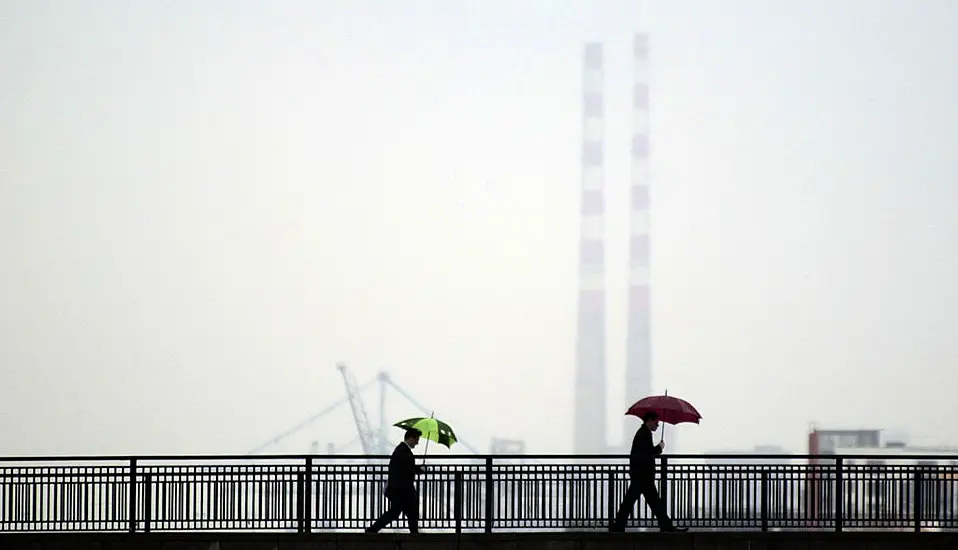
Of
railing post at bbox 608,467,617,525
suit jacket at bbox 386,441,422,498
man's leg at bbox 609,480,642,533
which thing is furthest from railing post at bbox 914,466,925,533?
suit jacket at bbox 386,441,422,498

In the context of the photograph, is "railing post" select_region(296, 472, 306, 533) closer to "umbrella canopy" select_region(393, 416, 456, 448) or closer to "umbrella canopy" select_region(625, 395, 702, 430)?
"umbrella canopy" select_region(393, 416, 456, 448)

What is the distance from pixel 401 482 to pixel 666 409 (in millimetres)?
4392

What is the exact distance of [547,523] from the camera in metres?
23.5

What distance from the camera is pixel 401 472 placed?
2288 centimetres

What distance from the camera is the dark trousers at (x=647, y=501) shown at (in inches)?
913

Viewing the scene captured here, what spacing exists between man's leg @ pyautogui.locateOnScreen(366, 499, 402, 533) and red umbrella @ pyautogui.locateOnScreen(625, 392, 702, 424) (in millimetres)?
4007

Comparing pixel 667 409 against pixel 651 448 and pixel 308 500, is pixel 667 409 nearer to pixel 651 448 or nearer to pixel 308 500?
pixel 651 448

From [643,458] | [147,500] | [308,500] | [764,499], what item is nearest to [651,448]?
[643,458]

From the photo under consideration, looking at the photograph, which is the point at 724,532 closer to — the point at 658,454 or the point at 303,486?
the point at 658,454

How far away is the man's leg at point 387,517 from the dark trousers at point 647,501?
3.42 meters

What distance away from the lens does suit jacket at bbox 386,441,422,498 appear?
2283 centimetres
